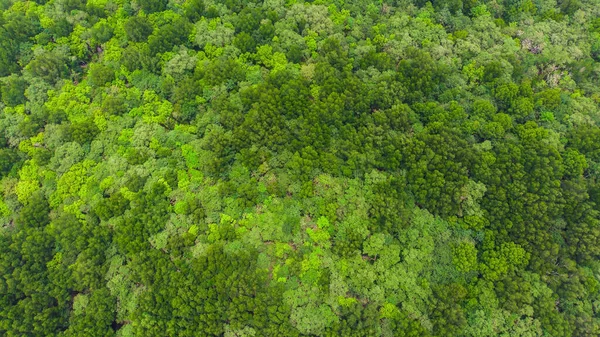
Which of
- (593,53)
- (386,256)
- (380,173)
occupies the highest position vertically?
(593,53)

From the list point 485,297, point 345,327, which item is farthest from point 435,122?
point 345,327

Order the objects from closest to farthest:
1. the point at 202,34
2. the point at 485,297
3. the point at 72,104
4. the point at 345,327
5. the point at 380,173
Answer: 1. the point at 345,327
2. the point at 485,297
3. the point at 380,173
4. the point at 72,104
5. the point at 202,34

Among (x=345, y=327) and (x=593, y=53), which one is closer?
(x=345, y=327)

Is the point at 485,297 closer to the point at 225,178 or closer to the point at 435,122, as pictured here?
the point at 435,122

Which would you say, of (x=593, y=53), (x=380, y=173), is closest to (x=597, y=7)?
(x=593, y=53)

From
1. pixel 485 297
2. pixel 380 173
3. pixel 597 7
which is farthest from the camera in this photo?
pixel 597 7

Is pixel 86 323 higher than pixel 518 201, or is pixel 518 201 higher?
pixel 518 201
